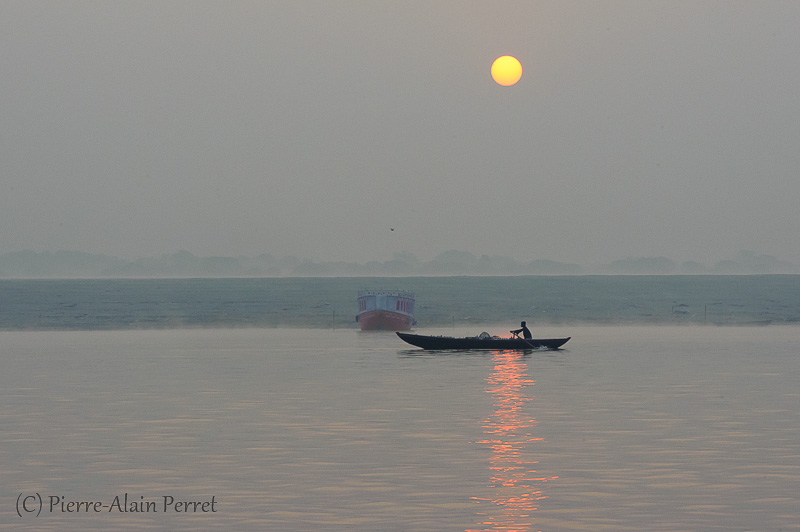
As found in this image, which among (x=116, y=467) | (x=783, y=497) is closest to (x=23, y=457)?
(x=116, y=467)

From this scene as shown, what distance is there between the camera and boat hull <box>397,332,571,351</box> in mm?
72500

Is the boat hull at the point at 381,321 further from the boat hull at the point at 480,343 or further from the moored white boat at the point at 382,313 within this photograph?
the boat hull at the point at 480,343

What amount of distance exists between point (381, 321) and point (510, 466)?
8471 centimetres

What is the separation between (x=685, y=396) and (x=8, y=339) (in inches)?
2813

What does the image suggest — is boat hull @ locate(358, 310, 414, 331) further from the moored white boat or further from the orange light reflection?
the orange light reflection

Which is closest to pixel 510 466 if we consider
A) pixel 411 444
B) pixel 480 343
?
pixel 411 444

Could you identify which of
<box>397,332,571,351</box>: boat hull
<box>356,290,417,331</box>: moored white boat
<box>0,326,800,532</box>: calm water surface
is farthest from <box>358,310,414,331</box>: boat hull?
<box>0,326,800,532</box>: calm water surface

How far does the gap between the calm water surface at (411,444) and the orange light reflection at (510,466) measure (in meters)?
0.09

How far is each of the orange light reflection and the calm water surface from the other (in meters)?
0.09

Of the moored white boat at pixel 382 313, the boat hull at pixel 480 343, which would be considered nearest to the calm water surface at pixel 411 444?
the boat hull at pixel 480 343

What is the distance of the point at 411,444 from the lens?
31672 millimetres

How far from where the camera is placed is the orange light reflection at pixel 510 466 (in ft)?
72.0

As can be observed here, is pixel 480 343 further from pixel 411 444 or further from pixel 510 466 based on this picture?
pixel 510 466

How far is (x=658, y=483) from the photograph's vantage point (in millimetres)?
25578
